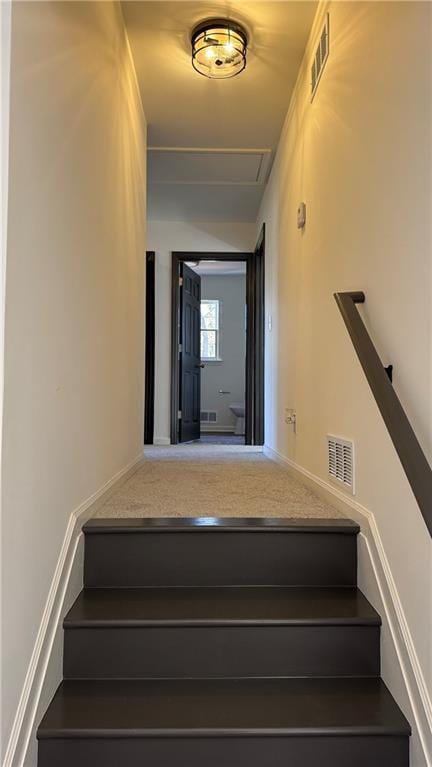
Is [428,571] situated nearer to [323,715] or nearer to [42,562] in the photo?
[323,715]

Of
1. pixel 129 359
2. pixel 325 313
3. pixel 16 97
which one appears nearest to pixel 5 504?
pixel 16 97

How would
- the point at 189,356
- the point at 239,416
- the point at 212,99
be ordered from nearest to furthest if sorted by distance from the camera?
the point at 212,99, the point at 189,356, the point at 239,416

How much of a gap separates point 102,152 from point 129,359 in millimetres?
1138

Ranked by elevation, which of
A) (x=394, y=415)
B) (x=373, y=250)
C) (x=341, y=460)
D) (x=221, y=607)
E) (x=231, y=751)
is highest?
(x=373, y=250)

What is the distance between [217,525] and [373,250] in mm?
1053

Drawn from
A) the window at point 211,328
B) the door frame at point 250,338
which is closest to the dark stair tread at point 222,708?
the door frame at point 250,338

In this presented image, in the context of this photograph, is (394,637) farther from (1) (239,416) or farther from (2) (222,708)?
(1) (239,416)

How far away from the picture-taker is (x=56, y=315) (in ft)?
4.38

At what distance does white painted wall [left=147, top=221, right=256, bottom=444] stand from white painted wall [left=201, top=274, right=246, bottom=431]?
106 inches

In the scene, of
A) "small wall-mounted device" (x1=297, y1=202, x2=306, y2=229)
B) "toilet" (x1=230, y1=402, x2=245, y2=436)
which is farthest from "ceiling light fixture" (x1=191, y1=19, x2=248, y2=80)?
"toilet" (x1=230, y1=402, x2=245, y2=436)

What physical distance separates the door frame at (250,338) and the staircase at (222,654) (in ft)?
10.2

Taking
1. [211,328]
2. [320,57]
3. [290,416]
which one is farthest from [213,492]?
[211,328]

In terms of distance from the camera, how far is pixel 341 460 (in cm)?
178

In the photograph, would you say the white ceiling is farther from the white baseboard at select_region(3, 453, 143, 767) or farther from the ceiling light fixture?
the white baseboard at select_region(3, 453, 143, 767)
